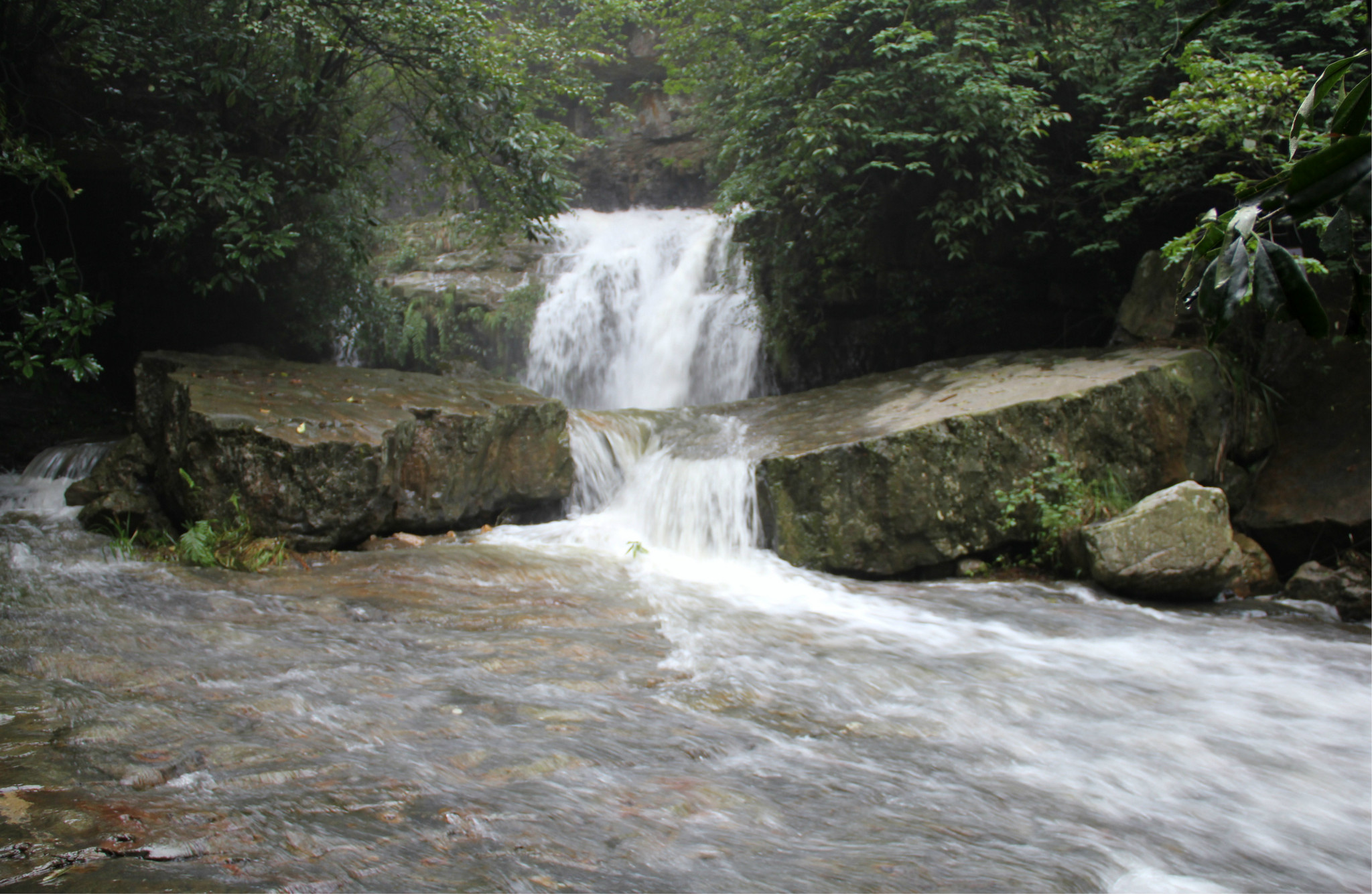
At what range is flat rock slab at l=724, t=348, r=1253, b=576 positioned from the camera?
642 cm

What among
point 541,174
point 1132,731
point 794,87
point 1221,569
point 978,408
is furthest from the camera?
point 794,87

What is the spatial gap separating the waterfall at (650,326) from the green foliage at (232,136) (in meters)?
3.74

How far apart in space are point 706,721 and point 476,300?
12.6 metres

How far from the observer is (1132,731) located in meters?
3.60

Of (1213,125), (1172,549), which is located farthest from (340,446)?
(1213,125)

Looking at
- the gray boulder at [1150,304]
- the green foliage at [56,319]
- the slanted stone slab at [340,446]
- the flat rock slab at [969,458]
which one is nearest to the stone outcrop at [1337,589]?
the flat rock slab at [969,458]

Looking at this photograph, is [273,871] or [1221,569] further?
[1221,569]

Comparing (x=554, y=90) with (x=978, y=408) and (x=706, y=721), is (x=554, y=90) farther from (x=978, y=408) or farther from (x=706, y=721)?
(x=706, y=721)

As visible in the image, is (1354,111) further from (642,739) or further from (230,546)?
(230,546)

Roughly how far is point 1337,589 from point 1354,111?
21.5ft

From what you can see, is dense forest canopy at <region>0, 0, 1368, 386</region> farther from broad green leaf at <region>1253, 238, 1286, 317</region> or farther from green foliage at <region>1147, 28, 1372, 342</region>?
broad green leaf at <region>1253, 238, 1286, 317</region>

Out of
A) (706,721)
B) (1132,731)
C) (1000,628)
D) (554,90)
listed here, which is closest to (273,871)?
(706,721)

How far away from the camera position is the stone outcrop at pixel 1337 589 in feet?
19.5

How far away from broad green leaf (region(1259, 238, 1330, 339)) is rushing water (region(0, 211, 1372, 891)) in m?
1.79
